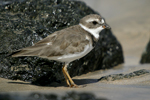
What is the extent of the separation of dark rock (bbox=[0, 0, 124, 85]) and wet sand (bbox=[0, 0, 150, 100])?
26 centimetres

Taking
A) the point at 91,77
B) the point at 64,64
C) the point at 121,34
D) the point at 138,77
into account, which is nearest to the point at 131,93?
the point at 138,77

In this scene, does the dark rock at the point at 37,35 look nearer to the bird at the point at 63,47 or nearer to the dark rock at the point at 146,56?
the bird at the point at 63,47

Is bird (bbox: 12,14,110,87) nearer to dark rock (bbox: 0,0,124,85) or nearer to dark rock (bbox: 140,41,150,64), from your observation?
dark rock (bbox: 0,0,124,85)

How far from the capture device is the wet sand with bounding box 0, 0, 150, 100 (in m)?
4.01

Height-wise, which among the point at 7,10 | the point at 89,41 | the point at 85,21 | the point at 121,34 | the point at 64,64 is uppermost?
the point at 7,10

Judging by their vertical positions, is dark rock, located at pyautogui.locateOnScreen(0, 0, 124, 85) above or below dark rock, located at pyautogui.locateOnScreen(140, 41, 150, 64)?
above

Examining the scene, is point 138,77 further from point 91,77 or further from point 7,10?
point 7,10

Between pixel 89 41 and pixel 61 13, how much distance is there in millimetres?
1864

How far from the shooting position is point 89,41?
189 inches

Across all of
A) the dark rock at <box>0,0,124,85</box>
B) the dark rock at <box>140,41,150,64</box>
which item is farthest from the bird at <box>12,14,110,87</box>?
the dark rock at <box>140,41,150,64</box>

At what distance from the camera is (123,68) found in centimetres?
750

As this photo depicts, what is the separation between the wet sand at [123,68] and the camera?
401cm

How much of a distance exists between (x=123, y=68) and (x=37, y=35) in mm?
3484

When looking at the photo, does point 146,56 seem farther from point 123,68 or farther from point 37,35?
point 37,35
